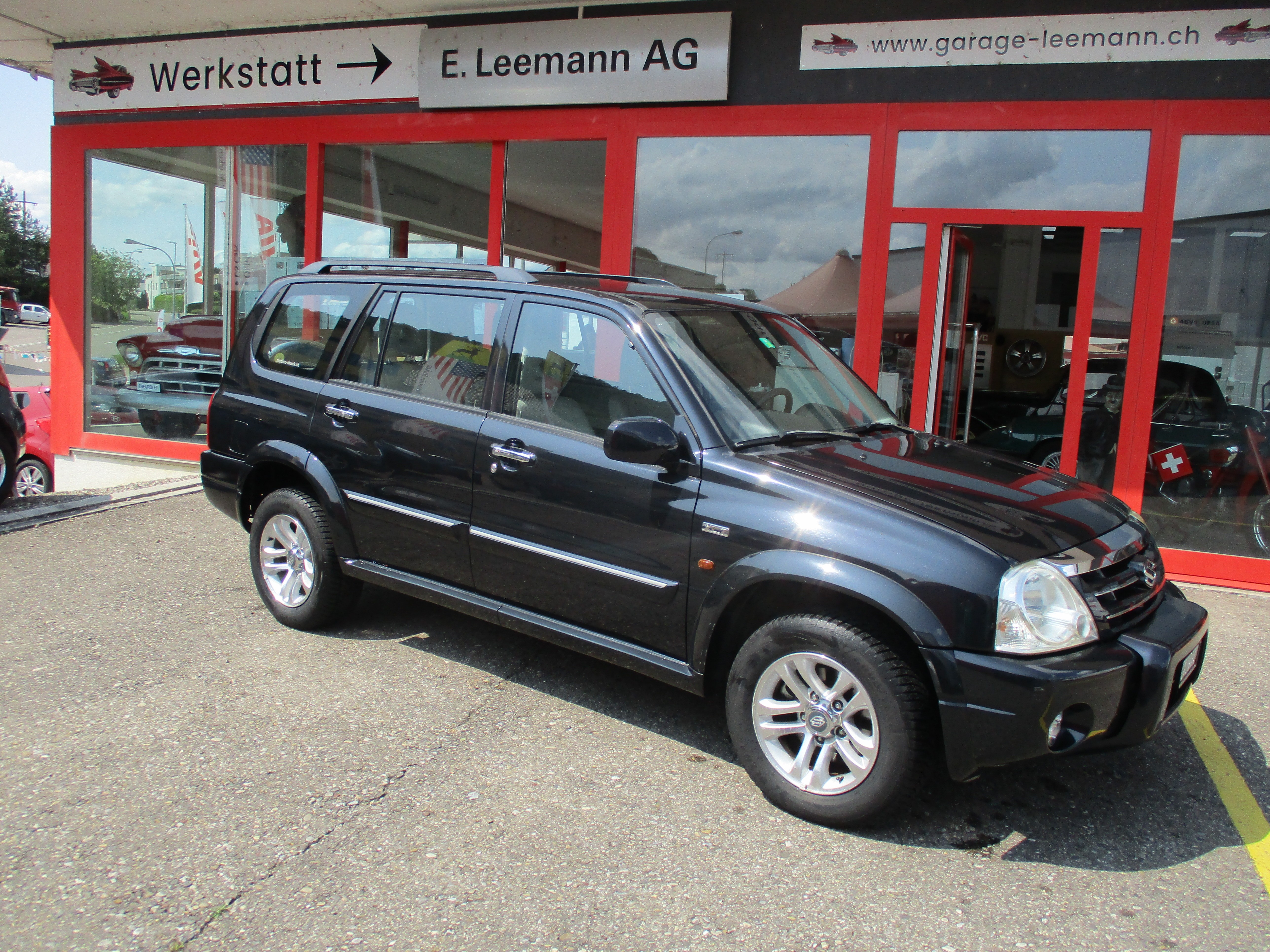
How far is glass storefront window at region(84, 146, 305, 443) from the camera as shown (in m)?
9.86

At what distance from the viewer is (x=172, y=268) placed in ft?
34.0

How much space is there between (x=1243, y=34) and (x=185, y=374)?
1015 centimetres

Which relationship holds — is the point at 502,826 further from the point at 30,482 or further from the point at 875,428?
the point at 30,482

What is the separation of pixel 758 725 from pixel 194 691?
8.05 feet

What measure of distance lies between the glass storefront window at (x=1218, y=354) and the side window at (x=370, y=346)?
5479 mm

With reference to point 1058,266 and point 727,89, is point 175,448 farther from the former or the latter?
point 1058,266

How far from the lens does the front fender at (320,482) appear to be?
14.5 ft

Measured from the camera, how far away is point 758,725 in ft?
10.4

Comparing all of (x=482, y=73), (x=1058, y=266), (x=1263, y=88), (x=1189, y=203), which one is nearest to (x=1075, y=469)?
(x=1058, y=266)

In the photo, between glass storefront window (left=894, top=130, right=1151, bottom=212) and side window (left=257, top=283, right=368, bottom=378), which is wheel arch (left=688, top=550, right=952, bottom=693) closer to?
side window (left=257, top=283, right=368, bottom=378)

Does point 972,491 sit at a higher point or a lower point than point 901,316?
lower

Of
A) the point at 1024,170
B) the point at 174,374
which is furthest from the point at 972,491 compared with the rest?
the point at 174,374

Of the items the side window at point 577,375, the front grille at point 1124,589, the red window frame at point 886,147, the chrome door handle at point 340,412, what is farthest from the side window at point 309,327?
the red window frame at point 886,147

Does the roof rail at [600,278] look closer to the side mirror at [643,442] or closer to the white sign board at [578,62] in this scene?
the side mirror at [643,442]
